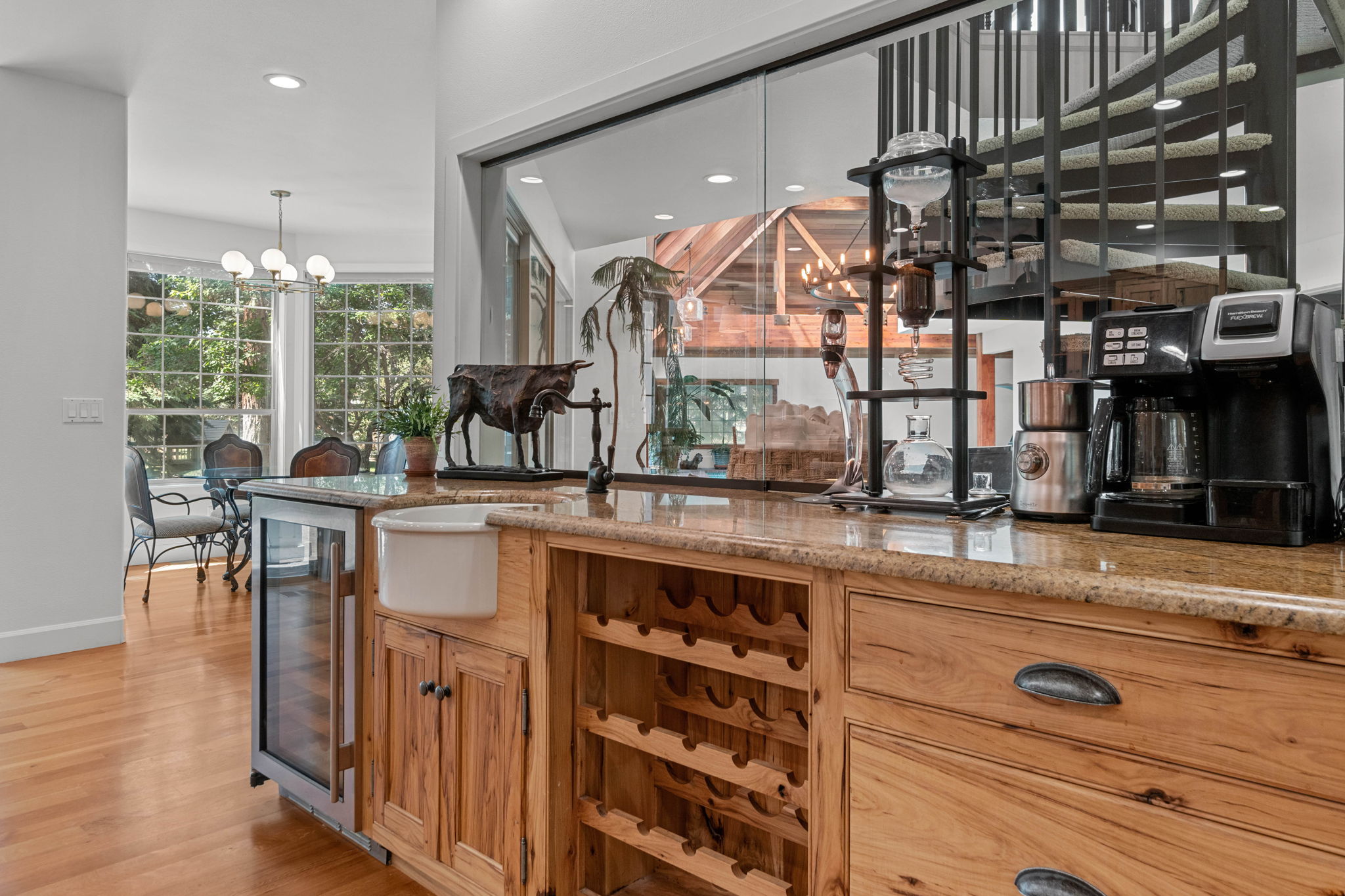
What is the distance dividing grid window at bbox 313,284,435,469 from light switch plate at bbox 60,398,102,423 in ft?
9.37

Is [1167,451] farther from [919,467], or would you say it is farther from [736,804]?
[736,804]

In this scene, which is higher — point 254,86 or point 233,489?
point 254,86

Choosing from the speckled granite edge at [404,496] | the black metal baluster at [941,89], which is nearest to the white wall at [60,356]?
the speckled granite edge at [404,496]

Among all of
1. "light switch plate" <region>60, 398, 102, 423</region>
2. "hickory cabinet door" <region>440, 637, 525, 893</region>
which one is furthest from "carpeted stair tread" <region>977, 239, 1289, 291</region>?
"light switch plate" <region>60, 398, 102, 423</region>

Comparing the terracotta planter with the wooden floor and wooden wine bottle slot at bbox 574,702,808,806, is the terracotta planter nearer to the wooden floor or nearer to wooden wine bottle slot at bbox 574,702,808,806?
the wooden floor

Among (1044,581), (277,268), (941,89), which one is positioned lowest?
(1044,581)

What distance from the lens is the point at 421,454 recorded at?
268cm

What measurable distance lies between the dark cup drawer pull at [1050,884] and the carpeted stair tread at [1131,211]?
3.91 ft

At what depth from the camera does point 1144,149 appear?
1.63 metres

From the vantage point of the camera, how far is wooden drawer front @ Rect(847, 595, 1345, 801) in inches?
31.0

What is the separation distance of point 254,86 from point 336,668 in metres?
3.16

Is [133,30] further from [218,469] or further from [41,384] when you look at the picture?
[218,469]

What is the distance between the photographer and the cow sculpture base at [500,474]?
2.46 meters

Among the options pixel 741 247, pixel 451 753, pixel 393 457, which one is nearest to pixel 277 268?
pixel 393 457
